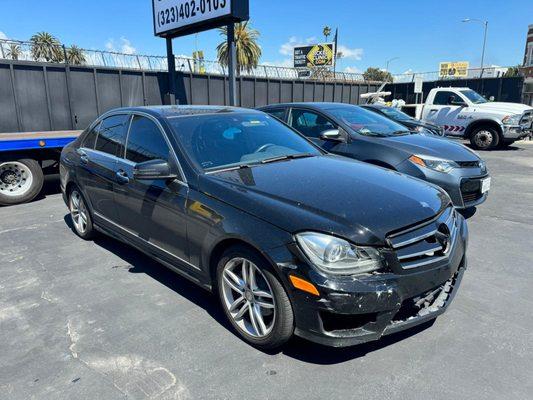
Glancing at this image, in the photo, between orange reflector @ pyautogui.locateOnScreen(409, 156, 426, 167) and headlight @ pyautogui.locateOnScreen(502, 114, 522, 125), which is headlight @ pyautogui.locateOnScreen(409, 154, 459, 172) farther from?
headlight @ pyautogui.locateOnScreen(502, 114, 522, 125)

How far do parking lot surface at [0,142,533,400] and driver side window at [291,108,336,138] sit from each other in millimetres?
2943

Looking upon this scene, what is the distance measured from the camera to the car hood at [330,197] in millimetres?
2498

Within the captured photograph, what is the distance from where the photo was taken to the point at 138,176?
3270 millimetres

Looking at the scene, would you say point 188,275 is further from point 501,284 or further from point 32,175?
point 32,175

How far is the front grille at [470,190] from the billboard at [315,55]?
5719 centimetres

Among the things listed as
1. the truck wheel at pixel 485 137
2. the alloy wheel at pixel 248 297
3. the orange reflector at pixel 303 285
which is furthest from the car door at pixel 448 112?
the orange reflector at pixel 303 285

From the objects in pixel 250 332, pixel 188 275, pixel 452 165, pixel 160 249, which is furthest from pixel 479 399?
pixel 452 165

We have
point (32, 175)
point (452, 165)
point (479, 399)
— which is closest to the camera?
point (479, 399)

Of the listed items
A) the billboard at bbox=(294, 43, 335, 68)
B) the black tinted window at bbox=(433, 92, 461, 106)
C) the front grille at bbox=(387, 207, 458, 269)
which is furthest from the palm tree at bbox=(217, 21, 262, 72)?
the front grille at bbox=(387, 207, 458, 269)

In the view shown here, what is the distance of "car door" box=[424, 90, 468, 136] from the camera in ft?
45.6

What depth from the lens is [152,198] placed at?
3.50 m

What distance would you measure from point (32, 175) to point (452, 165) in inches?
261

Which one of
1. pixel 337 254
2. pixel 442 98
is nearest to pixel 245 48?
pixel 442 98

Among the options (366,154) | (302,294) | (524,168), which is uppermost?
(366,154)
